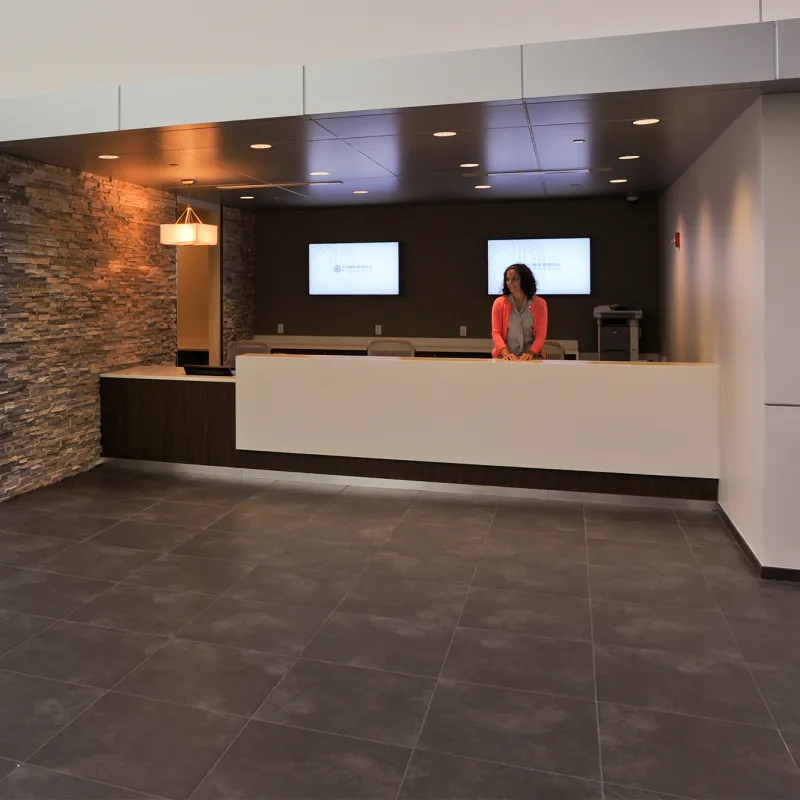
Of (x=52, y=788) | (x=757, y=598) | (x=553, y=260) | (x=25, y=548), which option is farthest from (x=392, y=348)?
(x=52, y=788)

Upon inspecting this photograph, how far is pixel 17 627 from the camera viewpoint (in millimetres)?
3422

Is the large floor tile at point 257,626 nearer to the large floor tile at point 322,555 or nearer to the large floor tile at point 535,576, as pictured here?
the large floor tile at point 322,555

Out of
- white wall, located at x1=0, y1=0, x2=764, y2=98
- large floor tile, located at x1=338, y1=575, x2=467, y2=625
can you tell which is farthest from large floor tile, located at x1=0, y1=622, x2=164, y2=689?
white wall, located at x1=0, y1=0, x2=764, y2=98

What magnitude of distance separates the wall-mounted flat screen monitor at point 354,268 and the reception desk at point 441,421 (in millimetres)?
3568

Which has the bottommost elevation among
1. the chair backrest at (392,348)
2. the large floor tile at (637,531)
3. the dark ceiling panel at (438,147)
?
the large floor tile at (637,531)

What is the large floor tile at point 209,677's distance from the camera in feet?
9.16

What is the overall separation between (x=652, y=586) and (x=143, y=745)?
8.59ft

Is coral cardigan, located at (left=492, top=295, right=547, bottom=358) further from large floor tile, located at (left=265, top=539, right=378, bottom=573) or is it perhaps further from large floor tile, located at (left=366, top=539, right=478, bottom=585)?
large floor tile, located at (left=265, top=539, right=378, bottom=573)

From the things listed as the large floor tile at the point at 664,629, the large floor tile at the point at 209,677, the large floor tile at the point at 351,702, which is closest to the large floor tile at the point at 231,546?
the large floor tile at the point at 209,677

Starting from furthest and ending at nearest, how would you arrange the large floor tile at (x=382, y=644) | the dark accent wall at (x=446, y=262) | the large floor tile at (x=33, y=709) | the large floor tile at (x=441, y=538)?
the dark accent wall at (x=446, y=262) < the large floor tile at (x=441, y=538) < the large floor tile at (x=382, y=644) < the large floor tile at (x=33, y=709)

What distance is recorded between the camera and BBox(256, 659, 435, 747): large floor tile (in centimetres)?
261

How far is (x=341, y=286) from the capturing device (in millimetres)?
9852

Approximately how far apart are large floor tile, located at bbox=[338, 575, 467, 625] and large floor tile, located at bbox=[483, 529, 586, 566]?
0.64m

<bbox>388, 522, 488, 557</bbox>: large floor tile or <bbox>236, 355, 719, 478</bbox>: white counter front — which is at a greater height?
<bbox>236, 355, 719, 478</bbox>: white counter front
